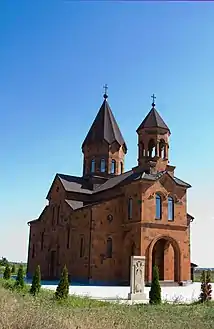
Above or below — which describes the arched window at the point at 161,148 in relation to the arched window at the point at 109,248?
above

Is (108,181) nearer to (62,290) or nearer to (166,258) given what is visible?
(166,258)

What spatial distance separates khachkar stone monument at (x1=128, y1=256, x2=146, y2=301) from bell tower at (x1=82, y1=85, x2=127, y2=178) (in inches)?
717

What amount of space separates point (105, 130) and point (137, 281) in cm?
2141

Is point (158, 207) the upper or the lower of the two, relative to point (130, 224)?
upper

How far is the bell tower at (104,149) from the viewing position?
37.9 m

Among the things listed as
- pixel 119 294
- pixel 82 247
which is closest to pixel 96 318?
pixel 119 294

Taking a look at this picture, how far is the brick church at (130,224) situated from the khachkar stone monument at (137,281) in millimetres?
7773

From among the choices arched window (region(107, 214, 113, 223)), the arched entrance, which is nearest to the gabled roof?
arched window (region(107, 214, 113, 223))

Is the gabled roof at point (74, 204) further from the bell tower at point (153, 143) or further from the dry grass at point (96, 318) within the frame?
the dry grass at point (96, 318)

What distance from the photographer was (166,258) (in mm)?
30562

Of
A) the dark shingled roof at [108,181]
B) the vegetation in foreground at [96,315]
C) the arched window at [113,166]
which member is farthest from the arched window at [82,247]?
the vegetation in foreground at [96,315]

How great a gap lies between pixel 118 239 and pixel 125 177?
6011mm

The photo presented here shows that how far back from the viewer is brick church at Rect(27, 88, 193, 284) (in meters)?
29.1

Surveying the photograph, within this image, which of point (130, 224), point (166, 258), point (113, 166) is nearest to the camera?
point (130, 224)
